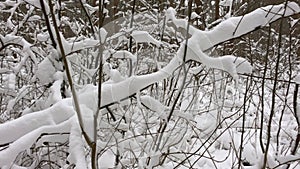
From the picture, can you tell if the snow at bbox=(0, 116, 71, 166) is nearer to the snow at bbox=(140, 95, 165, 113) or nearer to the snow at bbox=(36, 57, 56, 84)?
the snow at bbox=(140, 95, 165, 113)

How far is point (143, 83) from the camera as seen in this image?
1.82 metres

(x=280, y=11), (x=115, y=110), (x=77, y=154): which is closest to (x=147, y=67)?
(x=115, y=110)

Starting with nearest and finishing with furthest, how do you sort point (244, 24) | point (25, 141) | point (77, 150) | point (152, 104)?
1. point (77, 150)
2. point (25, 141)
3. point (244, 24)
4. point (152, 104)

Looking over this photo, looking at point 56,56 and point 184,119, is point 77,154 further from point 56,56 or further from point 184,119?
point 56,56

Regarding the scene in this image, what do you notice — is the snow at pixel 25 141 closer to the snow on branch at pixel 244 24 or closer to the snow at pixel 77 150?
the snow at pixel 77 150

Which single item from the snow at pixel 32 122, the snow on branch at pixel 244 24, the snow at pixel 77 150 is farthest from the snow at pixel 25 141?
the snow on branch at pixel 244 24

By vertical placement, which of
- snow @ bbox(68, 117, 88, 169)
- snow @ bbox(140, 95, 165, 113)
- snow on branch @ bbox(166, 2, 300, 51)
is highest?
snow on branch @ bbox(166, 2, 300, 51)

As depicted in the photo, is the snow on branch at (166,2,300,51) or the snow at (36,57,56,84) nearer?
the snow on branch at (166,2,300,51)

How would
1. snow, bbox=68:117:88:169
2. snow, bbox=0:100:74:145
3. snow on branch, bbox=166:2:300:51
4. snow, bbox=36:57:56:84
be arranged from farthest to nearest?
snow, bbox=36:57:56:84 → snow on branch, bbox=166:2:300:51 → snow, bbox=0:100:74:145 → snow, bbox=68:117:88:169

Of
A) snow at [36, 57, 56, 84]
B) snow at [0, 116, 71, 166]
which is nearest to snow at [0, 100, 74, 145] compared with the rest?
snow at [0, 116, 71, 166]

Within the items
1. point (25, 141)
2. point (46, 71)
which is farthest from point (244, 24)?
point (46, 71)

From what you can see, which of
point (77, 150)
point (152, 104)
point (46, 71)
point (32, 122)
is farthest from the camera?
point (46, 71)

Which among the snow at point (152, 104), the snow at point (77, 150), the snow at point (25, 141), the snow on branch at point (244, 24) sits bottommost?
the snow at point (152, 104)

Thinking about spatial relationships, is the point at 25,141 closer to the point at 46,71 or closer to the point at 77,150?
the point at 77,150
